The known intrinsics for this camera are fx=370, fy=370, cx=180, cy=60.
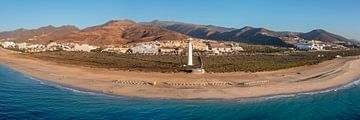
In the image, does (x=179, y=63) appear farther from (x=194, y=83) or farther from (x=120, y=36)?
(x=120, y=36)

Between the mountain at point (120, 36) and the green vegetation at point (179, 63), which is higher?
the mountain at point (120, 36)

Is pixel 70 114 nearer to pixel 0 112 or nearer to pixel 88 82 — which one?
pixel 0 112

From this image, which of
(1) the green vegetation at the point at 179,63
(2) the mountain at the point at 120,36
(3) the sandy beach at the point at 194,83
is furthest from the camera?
(2) the mountain at the point at 120,36

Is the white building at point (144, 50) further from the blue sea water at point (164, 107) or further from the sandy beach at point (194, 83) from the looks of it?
the blue sea water at point (164, 107)

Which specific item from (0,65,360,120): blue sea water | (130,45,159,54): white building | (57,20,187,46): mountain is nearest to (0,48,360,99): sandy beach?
(0,65,360,120): blue sea water

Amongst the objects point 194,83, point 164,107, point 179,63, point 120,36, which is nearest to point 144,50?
point 179,63

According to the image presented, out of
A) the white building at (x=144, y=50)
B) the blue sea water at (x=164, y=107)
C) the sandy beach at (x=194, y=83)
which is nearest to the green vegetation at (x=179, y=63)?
the sandy beach at (x=194, y=83)

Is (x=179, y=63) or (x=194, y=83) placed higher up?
(x=179, y=63)

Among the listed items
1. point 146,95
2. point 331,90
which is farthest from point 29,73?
point 331,90
